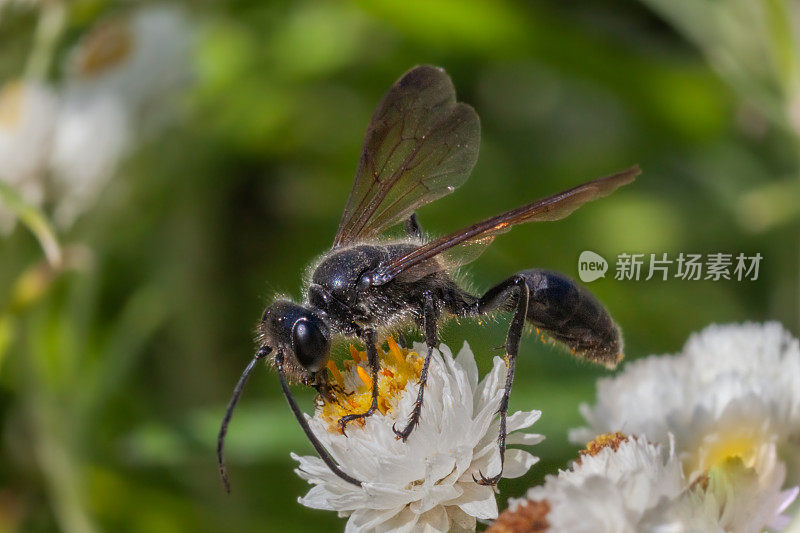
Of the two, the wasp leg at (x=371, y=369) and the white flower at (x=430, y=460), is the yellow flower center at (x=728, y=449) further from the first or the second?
the wasp leg at (x=371, y=369)

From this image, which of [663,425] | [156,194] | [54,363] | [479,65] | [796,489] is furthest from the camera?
[479,65]

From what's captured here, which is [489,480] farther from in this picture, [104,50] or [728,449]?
[104,50]

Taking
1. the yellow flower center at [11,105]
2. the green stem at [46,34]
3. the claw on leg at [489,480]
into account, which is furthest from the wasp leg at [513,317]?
the green stem at [46,34]

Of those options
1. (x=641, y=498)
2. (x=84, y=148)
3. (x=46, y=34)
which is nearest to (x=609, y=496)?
(x=641, y=498)

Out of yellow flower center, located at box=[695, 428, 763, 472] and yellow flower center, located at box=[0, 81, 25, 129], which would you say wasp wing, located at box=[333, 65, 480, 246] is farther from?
yellow flower center, located at box=[0, 81, 25, 129]

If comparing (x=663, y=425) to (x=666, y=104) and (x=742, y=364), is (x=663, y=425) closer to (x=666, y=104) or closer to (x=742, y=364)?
(x=742, y=364)

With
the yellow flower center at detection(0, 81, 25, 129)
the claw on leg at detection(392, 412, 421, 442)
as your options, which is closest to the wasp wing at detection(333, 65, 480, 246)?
the claw on leg at detection(392, 412, 421, 442)

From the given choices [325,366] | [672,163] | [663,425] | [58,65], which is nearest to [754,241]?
[672,163]
